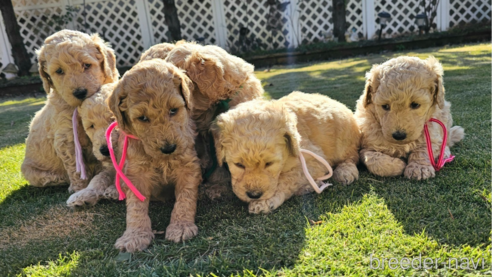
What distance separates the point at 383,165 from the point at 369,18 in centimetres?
1205

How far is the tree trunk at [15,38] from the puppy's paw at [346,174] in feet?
45.4

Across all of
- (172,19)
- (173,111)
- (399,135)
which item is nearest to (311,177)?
(399,135)

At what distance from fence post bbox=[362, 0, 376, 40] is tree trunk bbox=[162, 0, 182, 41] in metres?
7.09

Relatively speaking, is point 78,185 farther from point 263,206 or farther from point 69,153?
point 263,206

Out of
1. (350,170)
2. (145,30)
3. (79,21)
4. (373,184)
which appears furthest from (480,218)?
(79,21)

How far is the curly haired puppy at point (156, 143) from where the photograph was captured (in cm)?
265

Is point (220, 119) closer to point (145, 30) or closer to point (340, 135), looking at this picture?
point (340, 135)

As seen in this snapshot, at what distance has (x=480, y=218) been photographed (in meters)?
2.48

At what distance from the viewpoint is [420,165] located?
3299mm

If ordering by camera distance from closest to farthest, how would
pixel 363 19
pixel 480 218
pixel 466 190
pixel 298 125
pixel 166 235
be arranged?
pixel 480 218 → pixel 166 235 → pixel 466 190 → pixel 298 125 → pixel 363 19

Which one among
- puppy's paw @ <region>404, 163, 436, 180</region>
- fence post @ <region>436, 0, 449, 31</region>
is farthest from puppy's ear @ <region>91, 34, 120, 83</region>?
fence post @ <region>436, 0, 449, 31</region>

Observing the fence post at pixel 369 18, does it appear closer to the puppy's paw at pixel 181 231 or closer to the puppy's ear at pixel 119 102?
the puppy's ear at pixel 119 102

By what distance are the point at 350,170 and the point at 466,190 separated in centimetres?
94

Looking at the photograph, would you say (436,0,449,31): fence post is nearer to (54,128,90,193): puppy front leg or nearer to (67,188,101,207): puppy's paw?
(54,128,90,193): puppy front leg
